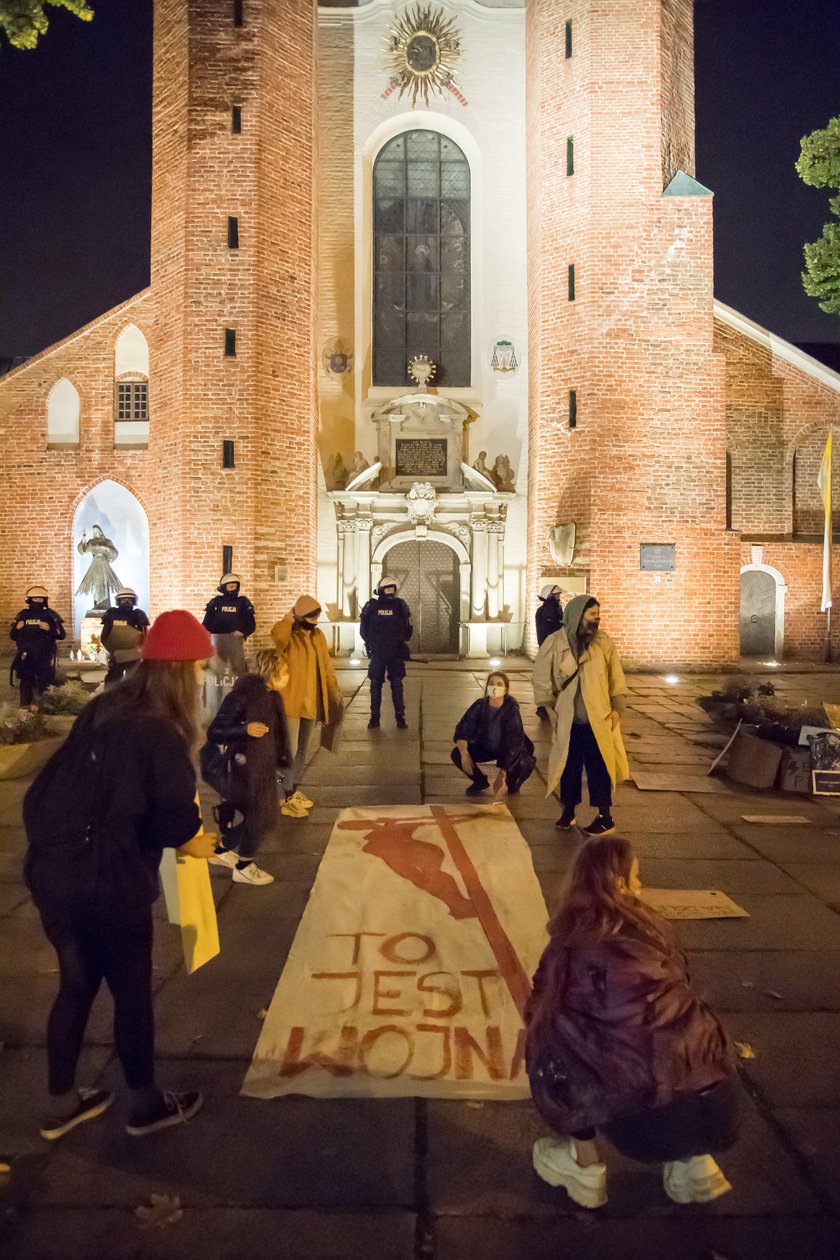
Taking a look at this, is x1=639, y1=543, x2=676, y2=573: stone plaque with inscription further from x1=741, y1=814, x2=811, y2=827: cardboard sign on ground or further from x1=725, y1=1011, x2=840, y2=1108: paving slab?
x1=725, y1=1011, x2=840, y2=1108: paving slab

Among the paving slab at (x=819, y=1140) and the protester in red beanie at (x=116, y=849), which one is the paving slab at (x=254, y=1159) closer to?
the protester in red beanie at (x=116, y=849)

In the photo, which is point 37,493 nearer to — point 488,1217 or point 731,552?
point 731,552

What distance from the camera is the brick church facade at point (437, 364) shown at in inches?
641

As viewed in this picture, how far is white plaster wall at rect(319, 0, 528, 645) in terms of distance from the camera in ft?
63.2

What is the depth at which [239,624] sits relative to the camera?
1057 cm

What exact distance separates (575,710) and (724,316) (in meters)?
15.2

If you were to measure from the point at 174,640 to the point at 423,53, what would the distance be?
826 inches

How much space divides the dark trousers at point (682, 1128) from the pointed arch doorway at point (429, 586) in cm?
1669

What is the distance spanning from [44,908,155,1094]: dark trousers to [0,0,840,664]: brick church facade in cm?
1377

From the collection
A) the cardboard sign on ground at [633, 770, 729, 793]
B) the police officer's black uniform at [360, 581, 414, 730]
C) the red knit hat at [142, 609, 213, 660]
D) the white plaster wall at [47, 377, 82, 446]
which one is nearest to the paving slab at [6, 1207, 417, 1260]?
the red knit hat at [142, 609, 213, 660]

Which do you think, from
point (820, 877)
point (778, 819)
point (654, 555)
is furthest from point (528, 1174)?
point (654, 555)

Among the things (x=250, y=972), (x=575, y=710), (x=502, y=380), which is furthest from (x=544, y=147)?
(x=250, y=972)

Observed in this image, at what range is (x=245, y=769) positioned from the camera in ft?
16.5

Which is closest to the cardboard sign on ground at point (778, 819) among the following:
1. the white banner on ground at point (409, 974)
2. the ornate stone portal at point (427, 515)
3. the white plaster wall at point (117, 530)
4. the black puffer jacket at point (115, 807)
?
the white banner on ground at point (409, 974)
